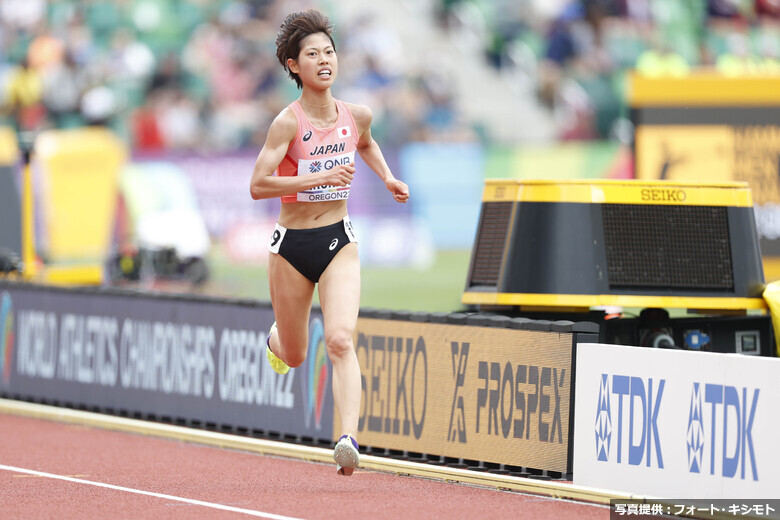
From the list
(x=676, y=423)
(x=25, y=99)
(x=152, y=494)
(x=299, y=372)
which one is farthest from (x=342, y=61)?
(x=676, y=423)

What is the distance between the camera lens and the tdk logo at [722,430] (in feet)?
25.3

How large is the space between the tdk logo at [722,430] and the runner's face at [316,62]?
104 inches

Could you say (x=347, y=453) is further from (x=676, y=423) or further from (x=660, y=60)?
(x=660, y=60)

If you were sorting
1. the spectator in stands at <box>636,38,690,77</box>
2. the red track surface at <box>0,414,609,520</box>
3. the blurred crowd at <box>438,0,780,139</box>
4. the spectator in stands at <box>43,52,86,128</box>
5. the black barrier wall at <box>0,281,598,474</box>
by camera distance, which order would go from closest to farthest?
the red track surface at <box>0,414,609,520</box>
the black barrier wall at <box>0,281,598,474</box>
the spectator in stands at <box>636,38,690,77</box>
the blurred crowd at <box>438,0,780,139</box>
the spectator in stands at <box>43,52,86,128</box>

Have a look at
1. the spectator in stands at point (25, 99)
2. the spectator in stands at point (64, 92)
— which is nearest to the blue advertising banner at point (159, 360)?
the spectator in stands at point (64, 92)

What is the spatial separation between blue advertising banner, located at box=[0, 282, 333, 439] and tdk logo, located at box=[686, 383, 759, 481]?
3.49 metres

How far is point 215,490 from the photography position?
8719 millimetres

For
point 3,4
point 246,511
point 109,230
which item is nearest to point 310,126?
point 246,511

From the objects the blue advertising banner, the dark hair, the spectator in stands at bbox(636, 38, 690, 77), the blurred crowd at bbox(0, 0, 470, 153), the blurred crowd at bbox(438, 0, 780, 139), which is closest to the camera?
the dark hair

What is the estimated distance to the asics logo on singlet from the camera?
27.4 ft

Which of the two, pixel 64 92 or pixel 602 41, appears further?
pixel 64 92

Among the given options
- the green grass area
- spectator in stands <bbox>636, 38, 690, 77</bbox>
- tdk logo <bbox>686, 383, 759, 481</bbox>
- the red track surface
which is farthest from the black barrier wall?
spectator in stands <bbox>636, 38, 690, 77</bbox>

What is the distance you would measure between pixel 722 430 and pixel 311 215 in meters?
2.55

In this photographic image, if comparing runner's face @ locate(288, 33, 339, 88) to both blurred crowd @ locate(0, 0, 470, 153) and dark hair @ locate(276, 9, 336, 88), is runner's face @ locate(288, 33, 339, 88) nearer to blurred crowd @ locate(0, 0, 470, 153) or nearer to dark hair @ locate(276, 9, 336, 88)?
dark hair @ locate(276, 9, 336, 88)
